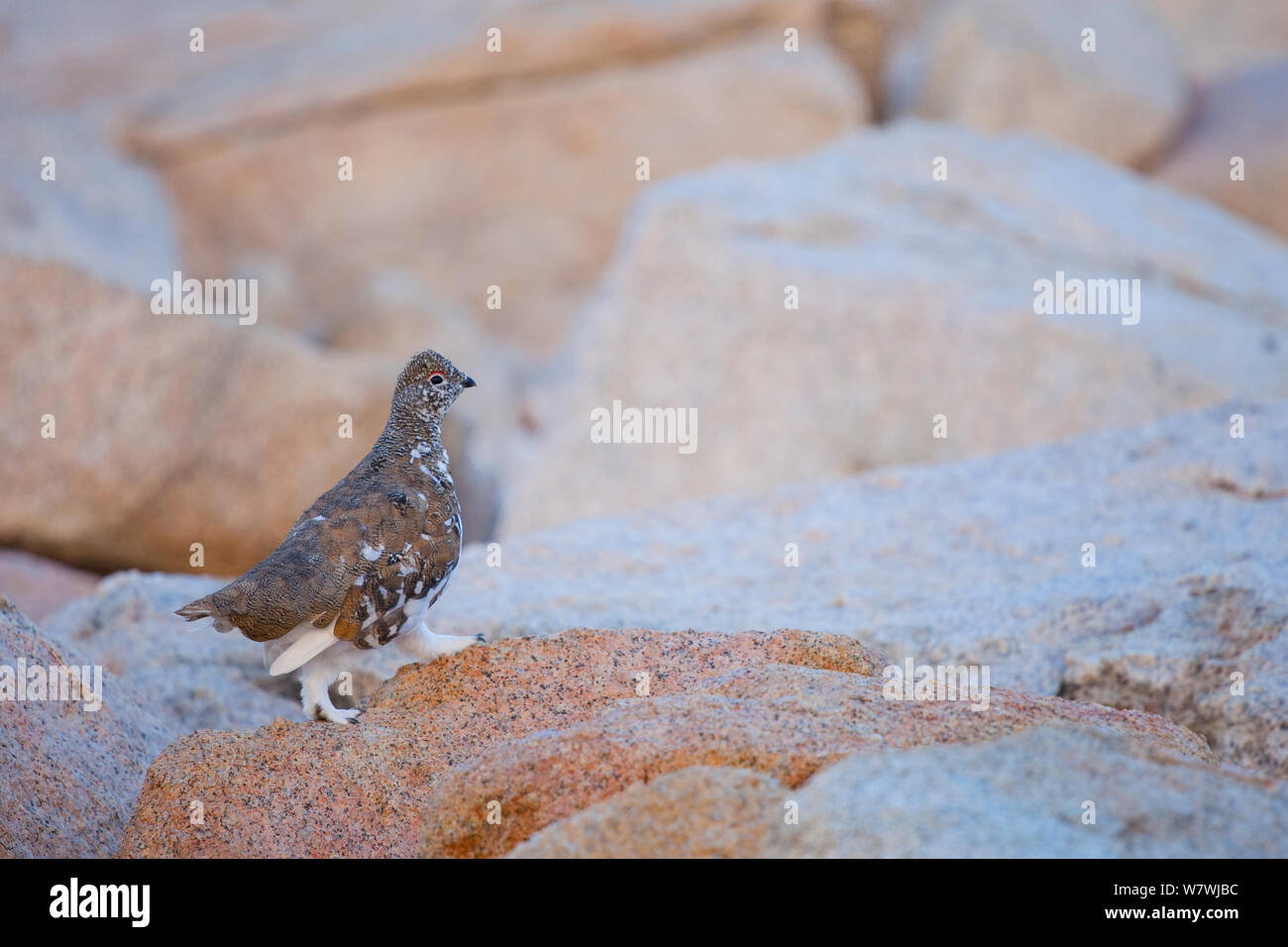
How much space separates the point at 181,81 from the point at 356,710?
2097 centimetres

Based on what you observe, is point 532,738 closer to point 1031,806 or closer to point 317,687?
point 317,687

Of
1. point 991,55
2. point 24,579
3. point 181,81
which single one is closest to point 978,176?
point 991,55

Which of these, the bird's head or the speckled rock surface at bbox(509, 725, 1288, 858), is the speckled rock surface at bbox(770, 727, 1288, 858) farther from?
the bird's head

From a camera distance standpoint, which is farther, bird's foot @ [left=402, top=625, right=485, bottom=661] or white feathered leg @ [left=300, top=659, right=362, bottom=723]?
bird's foot @ [left=402, top=625, right=485, bottom=661]

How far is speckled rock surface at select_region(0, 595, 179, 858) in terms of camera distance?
568 cm

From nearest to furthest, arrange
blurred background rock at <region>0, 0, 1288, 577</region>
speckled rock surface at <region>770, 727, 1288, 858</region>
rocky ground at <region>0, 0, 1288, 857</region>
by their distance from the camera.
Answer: speckled rock surface at <region>770, 727, 1288, 858</region>
rocky ground at <region>0, 0, 1288, 857</region>
blurred background rock at <region>0, 0, 1288, 577</region>

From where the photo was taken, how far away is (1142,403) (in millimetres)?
11828

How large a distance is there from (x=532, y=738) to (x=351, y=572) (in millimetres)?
1351

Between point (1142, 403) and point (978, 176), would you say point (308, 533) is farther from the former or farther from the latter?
point (978, 176)

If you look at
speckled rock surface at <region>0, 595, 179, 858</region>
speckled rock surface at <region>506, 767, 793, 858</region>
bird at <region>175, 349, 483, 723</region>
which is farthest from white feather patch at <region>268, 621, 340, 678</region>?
speckled rock surface at <region>506, 767, 793, 858</region>

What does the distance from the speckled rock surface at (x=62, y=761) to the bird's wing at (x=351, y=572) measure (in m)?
1.01

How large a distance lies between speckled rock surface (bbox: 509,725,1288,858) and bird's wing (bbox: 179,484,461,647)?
1866 mm

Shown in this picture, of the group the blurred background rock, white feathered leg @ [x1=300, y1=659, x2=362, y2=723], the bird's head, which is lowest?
white feathered leg @ [x1=300, y1=659, x2=362, y2=723]

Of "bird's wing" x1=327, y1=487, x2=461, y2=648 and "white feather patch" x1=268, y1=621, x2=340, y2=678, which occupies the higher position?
"bird's wing" x1=327, y1=487, x2=461, y2=648
